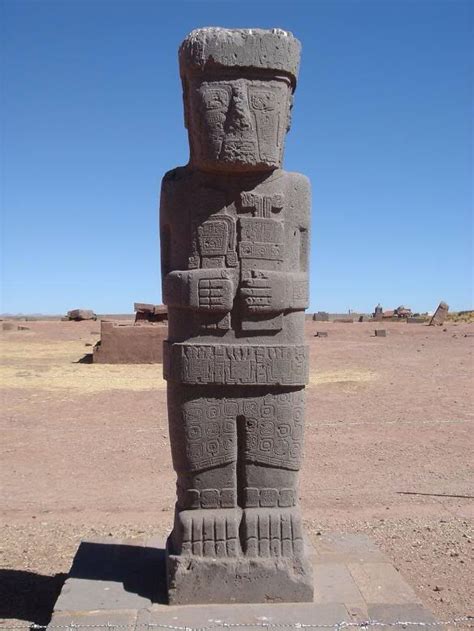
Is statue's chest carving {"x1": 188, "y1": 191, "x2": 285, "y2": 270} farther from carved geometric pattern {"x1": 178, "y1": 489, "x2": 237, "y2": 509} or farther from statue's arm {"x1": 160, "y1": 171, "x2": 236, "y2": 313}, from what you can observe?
carved geometric pattern {"x1": 178, "y1": 489, "x2": 237, "y2": 509}

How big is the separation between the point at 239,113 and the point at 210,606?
9.85 ft

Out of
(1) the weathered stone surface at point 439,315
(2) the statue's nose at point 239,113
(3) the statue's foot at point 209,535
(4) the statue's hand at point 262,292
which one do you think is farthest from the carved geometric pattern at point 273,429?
(1) the weathered stone surface at point 439,315

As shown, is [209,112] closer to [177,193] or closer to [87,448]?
[177,193]

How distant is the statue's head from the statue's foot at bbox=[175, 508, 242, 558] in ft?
7.21

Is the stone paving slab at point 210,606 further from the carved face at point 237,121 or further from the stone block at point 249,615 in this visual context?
the carved face at point 237,121

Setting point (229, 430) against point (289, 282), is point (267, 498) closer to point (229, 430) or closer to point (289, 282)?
point (229, 430)

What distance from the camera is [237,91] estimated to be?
4.07 metres

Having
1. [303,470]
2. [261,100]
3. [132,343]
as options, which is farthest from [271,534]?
[132,343]

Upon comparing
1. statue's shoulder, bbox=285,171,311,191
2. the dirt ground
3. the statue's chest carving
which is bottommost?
the dirt ground

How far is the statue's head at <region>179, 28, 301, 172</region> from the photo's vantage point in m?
4.05

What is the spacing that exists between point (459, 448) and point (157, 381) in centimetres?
723

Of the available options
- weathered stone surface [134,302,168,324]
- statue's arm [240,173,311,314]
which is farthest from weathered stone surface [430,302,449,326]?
statue's arm [240,173,311,314]

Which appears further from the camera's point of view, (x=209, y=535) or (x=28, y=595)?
(x=28, y=595)

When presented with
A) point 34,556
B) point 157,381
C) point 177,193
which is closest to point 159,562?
point 34,556
